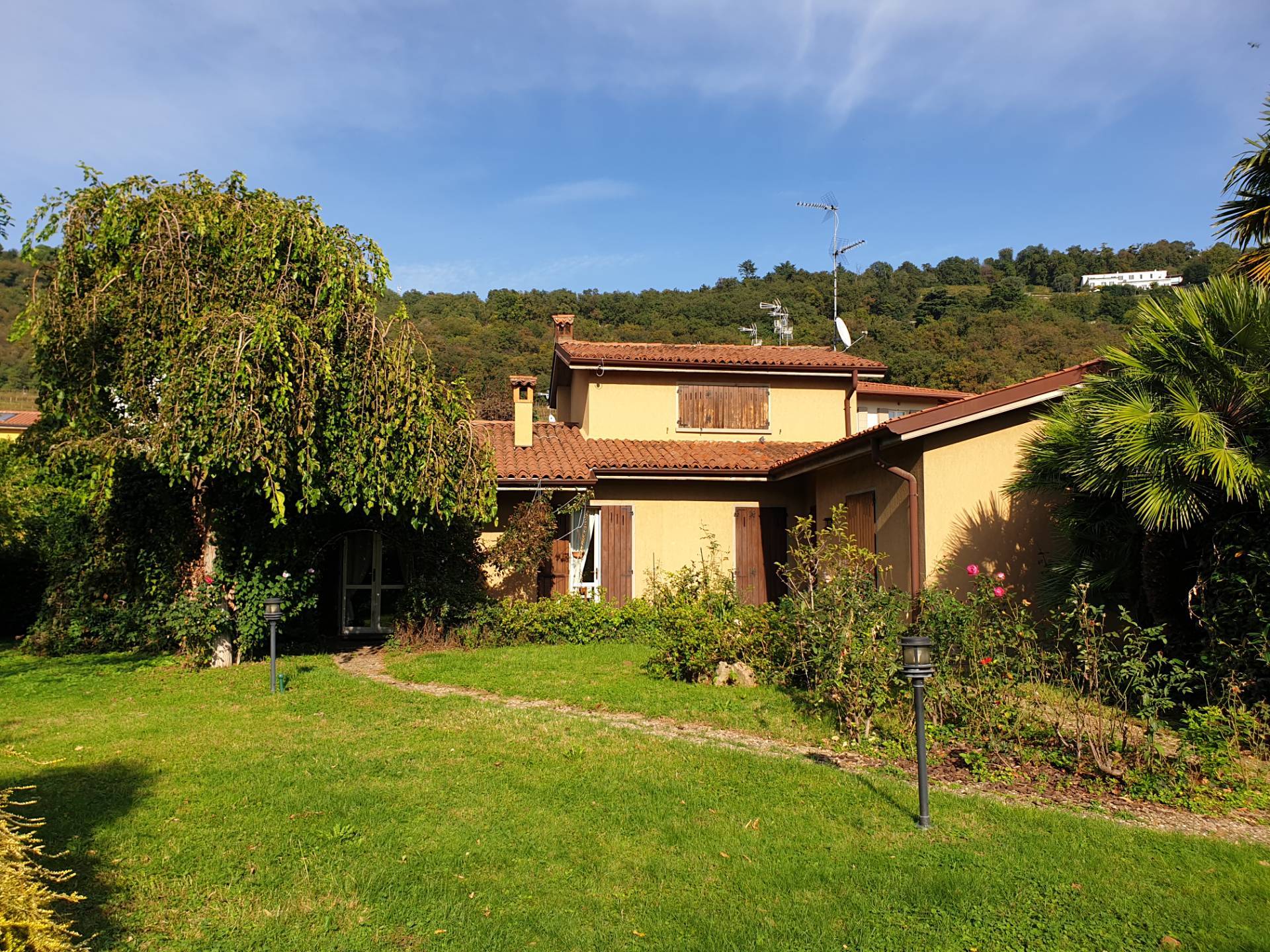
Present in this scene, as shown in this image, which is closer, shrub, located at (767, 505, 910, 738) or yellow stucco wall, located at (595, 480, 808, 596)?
shrub, located at (767, 505, 910, 738)

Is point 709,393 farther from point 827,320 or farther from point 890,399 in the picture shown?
point 827,320

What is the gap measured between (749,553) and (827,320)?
2467cm

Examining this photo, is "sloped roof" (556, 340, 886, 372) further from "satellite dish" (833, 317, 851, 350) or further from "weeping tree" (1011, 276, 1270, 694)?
"weeping tree" (1011, 276, 1270, 694)

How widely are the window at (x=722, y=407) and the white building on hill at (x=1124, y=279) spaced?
38338mm

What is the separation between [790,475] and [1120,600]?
5792mm

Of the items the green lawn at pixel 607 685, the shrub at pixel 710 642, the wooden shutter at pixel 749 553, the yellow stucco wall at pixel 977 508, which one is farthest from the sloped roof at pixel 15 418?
the yellow stucco wall at pixel 977 508

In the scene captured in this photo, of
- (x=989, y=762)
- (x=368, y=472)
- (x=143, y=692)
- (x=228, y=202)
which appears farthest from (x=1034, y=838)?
(x=228, y=202)

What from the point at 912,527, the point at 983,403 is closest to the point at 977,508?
the point at 912,527

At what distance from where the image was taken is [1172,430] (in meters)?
7.20

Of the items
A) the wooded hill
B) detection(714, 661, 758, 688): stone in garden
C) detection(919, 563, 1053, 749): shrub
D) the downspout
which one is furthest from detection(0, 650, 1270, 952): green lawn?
the wooded hill

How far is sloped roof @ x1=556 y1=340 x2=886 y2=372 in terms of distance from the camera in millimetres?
16297

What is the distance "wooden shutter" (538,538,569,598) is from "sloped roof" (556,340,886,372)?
370cm

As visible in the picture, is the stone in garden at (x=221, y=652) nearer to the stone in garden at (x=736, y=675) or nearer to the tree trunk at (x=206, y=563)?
the tree trunk at (x=206, y=563)

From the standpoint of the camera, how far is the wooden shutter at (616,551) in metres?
14.7
